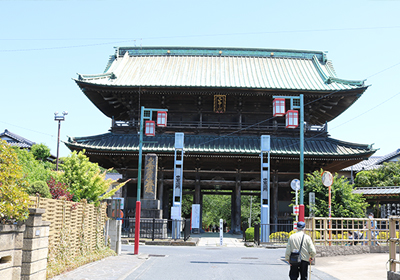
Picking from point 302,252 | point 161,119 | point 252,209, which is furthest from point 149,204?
point 252,209

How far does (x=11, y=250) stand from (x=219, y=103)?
2268 centimetres

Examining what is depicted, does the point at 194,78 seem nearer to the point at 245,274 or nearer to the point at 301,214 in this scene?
the point at 301,214

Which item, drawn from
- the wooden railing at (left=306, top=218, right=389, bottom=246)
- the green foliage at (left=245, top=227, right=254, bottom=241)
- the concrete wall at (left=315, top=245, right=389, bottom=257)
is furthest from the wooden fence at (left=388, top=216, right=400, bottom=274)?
the green foliage at (left=245, top=227, right=254, bottom=241)

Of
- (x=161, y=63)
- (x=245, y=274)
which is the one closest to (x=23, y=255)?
(x=245, y=274)

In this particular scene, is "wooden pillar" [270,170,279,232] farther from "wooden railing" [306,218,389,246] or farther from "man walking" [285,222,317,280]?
"man walking" [285,222,317,280]

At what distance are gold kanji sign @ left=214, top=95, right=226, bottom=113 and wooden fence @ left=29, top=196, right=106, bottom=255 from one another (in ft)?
48.3

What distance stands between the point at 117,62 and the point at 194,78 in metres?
7.62

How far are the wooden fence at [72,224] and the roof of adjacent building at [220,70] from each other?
14.5 metres

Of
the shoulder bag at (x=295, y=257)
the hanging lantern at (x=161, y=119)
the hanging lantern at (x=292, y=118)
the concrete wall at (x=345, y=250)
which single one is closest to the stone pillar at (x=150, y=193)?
the hanging lantern at (x=161, y=119)

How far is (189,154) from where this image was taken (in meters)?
28.1

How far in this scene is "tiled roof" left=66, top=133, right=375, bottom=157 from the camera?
1081 inches

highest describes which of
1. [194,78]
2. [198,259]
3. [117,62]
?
[117,62]

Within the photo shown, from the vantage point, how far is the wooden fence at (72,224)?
37.3 ft

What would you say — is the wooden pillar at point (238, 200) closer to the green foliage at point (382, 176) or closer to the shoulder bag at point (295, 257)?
the shoulder bag at point (295, 257)
